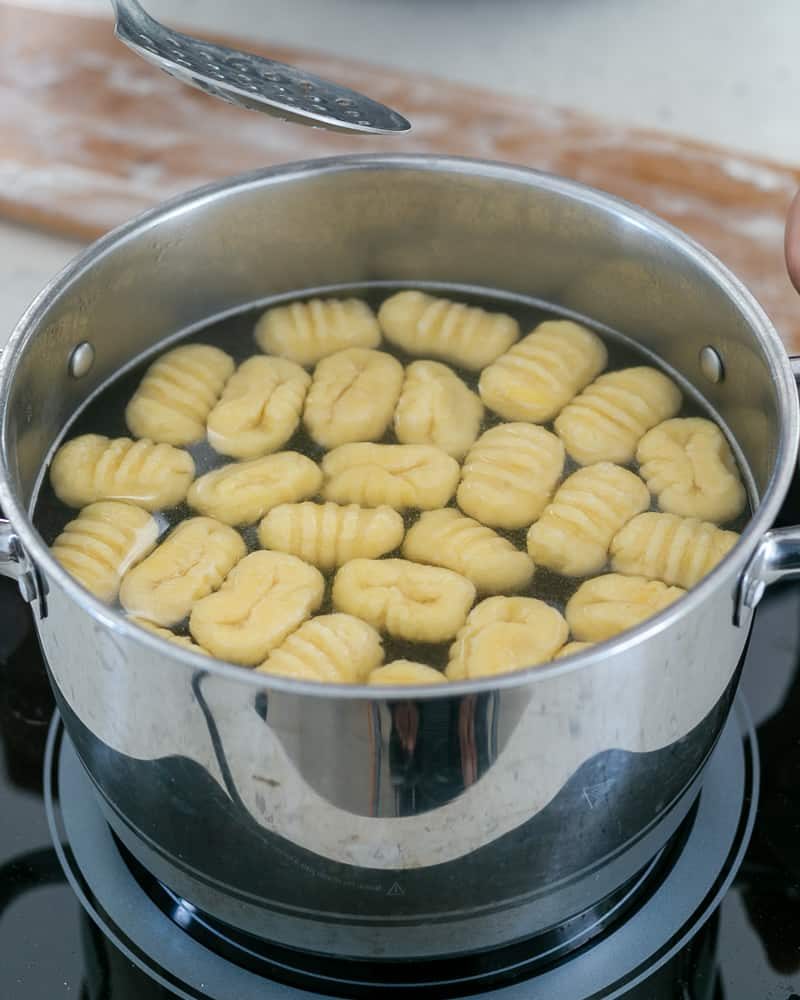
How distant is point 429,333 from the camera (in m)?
1.34

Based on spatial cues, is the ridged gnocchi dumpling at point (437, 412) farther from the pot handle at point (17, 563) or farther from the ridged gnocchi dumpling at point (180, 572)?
the pot handle at point (17, 563)

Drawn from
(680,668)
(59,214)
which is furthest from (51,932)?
(59,214)

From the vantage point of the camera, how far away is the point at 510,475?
1173 mm

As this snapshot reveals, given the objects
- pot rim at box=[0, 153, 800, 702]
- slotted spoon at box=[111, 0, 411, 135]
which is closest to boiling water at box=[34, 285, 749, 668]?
pot rim at box=[0, 153, 800, 702]

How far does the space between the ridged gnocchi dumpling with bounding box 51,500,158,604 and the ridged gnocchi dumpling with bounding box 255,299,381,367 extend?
27 centimetres

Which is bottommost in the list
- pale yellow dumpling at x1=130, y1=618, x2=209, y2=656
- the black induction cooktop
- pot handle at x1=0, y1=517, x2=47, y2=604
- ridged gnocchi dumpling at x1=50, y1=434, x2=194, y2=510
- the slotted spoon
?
the black induction cooktop

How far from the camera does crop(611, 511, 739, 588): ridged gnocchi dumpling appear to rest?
1085 millimetres

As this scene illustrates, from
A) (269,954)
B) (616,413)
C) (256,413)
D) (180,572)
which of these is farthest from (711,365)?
(269,954)

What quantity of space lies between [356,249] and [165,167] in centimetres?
66

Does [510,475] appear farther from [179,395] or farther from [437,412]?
[179,395]

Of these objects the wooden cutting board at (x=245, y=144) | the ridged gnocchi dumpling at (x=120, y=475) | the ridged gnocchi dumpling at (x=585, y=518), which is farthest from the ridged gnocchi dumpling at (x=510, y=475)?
the wooden cutting board at (x=245, y=144)

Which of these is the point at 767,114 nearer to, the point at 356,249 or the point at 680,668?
the point at 356,249

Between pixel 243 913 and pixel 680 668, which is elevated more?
pixel 680 668

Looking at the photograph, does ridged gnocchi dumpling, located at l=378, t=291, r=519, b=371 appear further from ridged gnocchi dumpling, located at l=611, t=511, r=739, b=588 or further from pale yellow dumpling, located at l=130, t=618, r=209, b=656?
pale yellow dumpling, located at l=130, t=618, r=209, b=656
